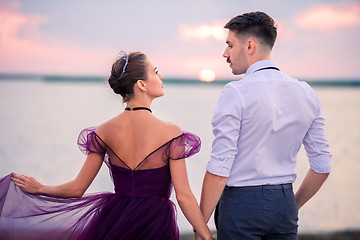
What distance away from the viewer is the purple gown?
2236 mm

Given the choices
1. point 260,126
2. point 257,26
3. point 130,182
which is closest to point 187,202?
point 130,182

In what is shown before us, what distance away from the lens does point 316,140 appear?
7.51 feet

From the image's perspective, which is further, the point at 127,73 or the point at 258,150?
the point at 127,73

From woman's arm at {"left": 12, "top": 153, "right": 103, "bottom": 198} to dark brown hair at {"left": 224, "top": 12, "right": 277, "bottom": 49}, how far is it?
105 centimetres

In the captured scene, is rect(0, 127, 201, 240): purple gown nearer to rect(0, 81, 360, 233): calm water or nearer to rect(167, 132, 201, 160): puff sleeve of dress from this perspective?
rect(167, 132, 201, 160): puff sleeve of dress

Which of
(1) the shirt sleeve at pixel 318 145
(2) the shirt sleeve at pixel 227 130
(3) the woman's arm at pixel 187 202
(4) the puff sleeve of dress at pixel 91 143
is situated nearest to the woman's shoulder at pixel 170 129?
(3) the woman's arm at pixel 187 202

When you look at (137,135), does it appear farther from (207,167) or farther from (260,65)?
(260,65)

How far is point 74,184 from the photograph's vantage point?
2.40 m

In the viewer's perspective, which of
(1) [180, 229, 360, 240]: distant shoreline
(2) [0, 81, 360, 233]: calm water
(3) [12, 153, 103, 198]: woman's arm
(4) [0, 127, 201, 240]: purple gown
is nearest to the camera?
(4) [0, 127, 201, 240]: purple gown

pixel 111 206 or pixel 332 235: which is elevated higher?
pixel 111 206

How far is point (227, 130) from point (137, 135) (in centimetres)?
48

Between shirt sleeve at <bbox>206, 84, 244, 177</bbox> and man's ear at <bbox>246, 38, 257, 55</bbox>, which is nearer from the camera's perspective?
shirt sleeve at <bbox>206, 84, 244, 177</bbox>

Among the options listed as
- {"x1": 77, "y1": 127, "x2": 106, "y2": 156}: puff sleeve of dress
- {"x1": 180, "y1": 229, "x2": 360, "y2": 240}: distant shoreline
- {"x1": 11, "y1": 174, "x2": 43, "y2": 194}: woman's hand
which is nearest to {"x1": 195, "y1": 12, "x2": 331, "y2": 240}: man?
{"x1": 77, "y1": 127, "x2": 106, "y2": 156}: puff sleeve of dress

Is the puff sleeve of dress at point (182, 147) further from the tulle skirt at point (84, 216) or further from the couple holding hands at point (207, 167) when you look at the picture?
the tulle skirt at point (84, 216)
